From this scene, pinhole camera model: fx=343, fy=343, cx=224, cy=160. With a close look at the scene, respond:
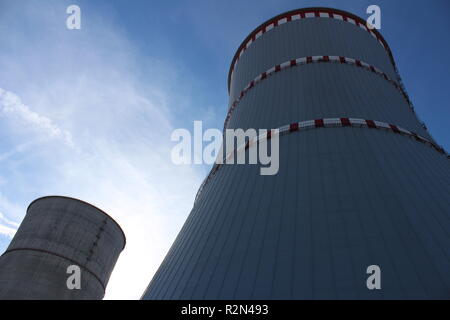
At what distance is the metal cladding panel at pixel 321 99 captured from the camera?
220 inches

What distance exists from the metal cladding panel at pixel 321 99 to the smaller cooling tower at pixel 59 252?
7.67 meters

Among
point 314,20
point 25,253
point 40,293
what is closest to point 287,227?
point 314,20

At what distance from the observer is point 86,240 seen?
11773mm

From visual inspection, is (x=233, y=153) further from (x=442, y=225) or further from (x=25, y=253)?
(x=25, y=253)

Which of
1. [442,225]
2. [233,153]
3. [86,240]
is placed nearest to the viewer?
[442,225]

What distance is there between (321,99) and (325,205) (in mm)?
2488

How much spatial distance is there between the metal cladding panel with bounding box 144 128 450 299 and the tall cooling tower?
0.04 feet

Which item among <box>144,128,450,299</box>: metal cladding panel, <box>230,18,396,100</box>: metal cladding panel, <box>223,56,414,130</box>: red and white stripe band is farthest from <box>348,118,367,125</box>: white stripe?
<box>230,18,396,100</box>: metal cladding panel

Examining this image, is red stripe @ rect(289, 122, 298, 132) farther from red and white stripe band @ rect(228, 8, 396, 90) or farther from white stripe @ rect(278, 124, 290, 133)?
red and white stripe band @ rect(228, 8, 396, 90)

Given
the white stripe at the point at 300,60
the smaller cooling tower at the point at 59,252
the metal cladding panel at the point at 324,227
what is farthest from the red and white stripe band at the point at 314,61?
the smaller cooling tower at the point at 59,252

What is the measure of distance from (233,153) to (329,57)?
112 inches

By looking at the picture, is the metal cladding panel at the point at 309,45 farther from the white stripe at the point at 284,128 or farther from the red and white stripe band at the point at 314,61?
the white stripe at the point at 284,128

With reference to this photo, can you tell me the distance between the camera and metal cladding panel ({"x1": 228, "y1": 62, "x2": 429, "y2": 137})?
18.3 feet
